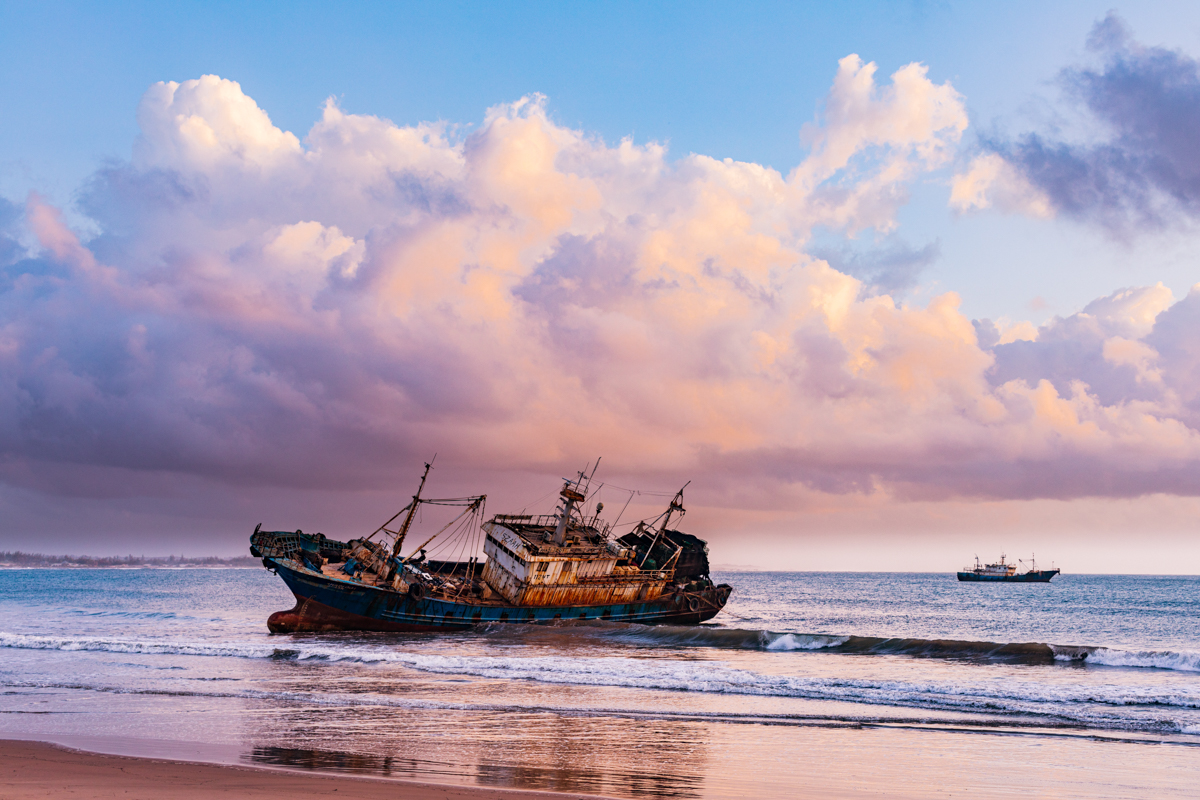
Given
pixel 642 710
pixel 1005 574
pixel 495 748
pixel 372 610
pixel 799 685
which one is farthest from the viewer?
pixel 1005 574

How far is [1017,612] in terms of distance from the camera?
85312 millimetres

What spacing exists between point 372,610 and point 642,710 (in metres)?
24.9

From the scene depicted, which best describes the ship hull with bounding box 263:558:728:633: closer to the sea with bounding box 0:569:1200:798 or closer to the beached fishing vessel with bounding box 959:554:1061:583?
the sea with bounding box 0:569:1200:798

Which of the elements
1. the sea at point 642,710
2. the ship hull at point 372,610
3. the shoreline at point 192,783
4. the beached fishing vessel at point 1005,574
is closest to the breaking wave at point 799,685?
the sea at point 642,710

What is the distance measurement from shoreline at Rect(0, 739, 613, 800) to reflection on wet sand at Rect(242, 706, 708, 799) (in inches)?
22.3

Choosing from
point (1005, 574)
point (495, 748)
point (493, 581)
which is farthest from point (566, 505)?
point (1005, 574)

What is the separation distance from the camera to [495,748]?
51.6 feet

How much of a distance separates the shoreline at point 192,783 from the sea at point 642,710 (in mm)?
625

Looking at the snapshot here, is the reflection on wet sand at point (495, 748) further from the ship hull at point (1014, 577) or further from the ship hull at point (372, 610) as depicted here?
the ship hull at point (1014, 577)

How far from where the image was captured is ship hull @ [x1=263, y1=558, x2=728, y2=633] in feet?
137

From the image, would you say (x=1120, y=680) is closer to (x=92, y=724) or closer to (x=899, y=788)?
(x=899, y=788)

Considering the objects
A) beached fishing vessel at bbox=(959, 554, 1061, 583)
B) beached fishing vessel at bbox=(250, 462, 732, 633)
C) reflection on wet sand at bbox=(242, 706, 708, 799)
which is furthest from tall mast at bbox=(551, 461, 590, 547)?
beached fishing vessel at bbox=(959, 554, 1061, 583)

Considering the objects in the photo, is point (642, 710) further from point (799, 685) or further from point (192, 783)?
point (192, 783)

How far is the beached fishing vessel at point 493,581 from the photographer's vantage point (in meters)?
42.0
